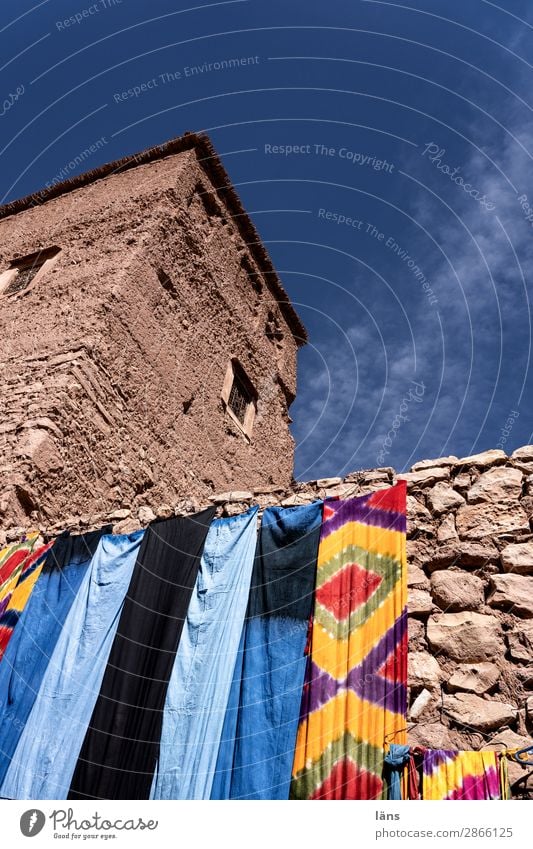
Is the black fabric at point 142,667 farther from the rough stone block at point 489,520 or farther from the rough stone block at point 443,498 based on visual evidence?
the rough stone block at point 489,520

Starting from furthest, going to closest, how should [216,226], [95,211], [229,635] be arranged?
[216,226] → [95,211] → [229,635]

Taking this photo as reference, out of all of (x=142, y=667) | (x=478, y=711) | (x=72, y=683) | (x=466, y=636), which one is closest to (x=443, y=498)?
(x=466, y=636)

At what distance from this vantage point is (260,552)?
5590mm

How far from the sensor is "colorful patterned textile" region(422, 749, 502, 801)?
12.9ft

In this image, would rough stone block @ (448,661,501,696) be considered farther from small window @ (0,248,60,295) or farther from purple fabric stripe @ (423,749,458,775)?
small window @ (0,248,60,295)

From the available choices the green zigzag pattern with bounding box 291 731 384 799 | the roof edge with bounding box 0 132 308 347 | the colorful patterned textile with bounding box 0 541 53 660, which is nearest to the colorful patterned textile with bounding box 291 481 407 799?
the green zigzag pattern with bounding box 291 731 384 799

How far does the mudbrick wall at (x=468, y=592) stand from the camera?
4.41 metres

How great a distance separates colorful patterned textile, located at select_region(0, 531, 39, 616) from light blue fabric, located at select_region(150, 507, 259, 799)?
6.11 ft

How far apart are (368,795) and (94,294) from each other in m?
7.41

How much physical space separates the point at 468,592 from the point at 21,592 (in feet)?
12.9

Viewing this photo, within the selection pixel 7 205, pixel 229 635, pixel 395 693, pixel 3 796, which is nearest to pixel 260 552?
pixel 229 635

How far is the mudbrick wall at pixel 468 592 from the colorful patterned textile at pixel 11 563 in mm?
2111

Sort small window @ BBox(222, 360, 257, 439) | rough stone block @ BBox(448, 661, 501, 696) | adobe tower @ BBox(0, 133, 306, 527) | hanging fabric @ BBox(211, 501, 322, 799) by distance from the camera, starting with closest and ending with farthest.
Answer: hanging fabric @ BBox(211, 501, 322, 799) < rough stone block @ BBox(448, 661, 501, 696) < adobe tower @ BBox(0, 133, 306, 527) < small window @ BBox(222, 360, 257, 439)

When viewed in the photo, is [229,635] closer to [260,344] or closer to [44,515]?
[44,515]
